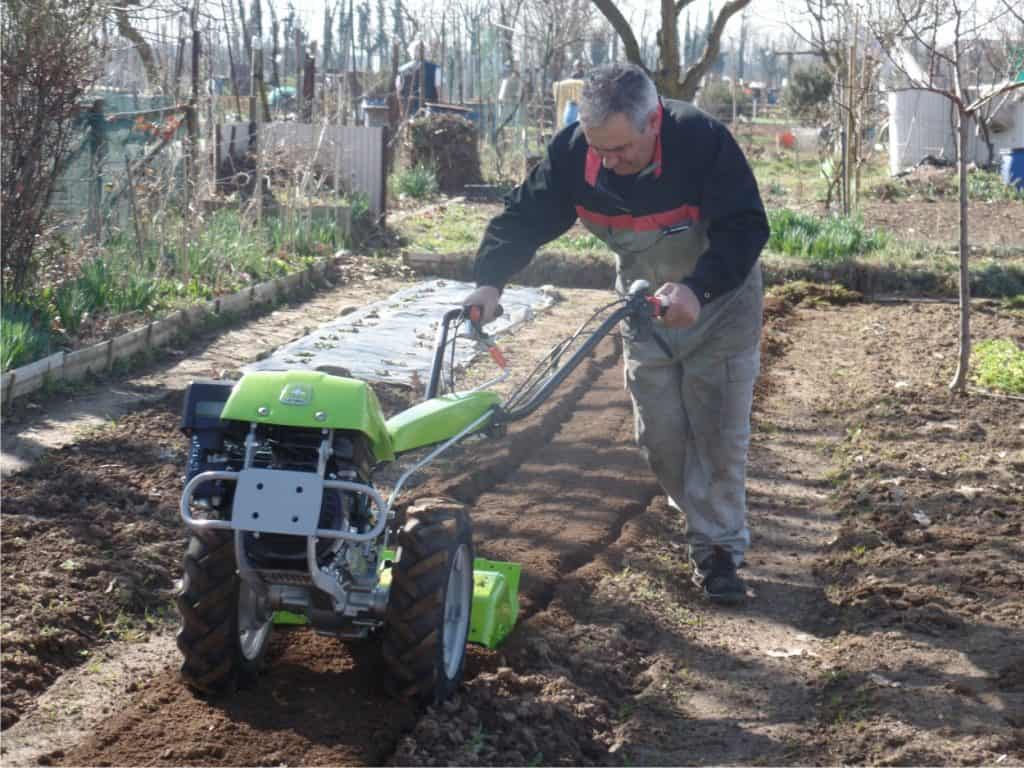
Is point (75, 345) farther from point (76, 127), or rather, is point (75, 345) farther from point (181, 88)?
point (181, 88)

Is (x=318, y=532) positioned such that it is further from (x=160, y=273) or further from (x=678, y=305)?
(x=160, y=273)

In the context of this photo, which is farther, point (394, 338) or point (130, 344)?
point (394, 338)

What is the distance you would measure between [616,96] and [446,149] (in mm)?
16229

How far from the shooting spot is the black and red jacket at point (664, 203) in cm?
441

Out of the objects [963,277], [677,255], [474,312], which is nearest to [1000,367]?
[963,277]

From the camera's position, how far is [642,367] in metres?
4.97

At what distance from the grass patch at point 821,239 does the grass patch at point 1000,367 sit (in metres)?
3.69

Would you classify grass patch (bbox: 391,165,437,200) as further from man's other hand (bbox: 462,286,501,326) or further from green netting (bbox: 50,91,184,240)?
man's other hand (bbox: 462,286,501,326)

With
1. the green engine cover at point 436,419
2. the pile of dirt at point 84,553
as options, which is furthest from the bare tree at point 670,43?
the green engine cover at point 436,419

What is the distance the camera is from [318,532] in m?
3.26

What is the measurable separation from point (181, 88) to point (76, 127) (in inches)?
155

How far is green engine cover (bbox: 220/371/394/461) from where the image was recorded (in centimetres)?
330

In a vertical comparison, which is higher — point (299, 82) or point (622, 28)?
point (622, 28)

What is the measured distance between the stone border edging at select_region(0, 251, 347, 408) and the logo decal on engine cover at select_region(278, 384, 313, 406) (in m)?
4.44
